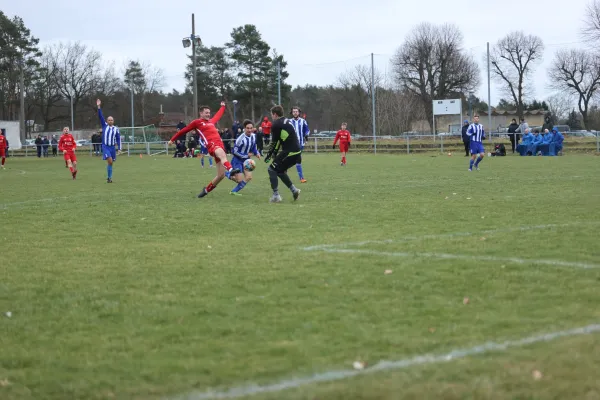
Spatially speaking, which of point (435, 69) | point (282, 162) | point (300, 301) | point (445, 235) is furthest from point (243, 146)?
point (435, 69)

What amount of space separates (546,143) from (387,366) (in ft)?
120

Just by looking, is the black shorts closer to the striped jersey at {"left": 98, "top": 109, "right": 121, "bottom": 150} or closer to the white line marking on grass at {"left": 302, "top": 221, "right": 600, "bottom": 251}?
the white line marking on grass at {"left": 302, "top": 221, "right": 600, "bottom": 251}

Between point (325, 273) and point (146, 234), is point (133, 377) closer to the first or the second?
point (325, 273)

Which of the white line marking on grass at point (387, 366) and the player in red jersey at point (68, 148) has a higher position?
the player in red jersey at point (68, 148)

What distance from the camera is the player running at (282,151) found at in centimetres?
1438

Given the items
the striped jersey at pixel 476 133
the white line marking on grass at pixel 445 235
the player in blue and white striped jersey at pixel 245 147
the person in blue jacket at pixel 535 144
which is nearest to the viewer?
the white line marking on grass at pixel 445 235

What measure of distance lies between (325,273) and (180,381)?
298 cm

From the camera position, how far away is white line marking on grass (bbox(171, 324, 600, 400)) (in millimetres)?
3859

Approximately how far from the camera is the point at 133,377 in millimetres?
4188

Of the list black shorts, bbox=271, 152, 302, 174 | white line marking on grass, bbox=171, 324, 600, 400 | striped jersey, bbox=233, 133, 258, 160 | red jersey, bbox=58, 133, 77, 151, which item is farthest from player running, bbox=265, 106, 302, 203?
red jersey, bbox=58, 133, 77, 151

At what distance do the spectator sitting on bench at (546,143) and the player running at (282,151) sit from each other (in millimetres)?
26978

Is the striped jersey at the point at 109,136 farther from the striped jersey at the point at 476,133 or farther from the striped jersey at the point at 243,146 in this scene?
the striped jersey at the point at 476,133

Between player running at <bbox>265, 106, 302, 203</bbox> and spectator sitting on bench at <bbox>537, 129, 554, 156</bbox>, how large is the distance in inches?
1062

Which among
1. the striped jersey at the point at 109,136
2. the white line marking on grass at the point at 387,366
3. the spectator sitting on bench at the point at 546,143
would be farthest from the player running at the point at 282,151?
the spectator sitting on bench at the point at 546,143
